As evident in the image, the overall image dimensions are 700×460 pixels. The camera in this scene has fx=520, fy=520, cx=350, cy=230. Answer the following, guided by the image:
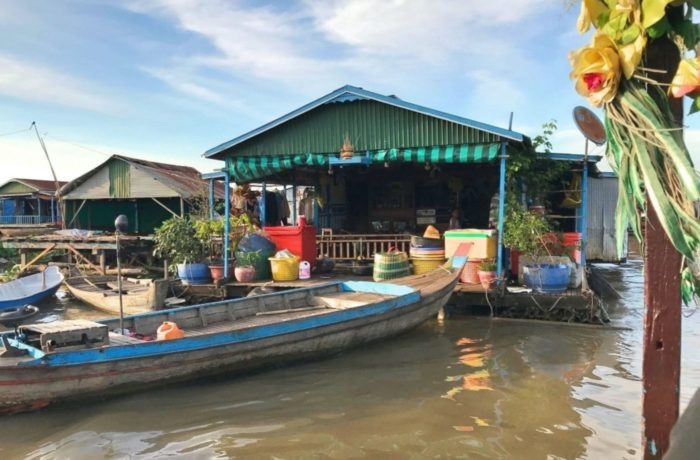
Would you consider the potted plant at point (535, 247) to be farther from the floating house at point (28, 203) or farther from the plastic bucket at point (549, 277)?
the floating house at point (28, 203)

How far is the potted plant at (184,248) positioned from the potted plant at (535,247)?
704 centimetres

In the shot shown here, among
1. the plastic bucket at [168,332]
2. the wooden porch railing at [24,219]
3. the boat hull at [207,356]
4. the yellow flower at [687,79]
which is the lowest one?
the boat hull at [207,356]

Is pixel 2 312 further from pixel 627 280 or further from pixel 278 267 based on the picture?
pixel 627 280

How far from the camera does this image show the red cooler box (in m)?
12.5

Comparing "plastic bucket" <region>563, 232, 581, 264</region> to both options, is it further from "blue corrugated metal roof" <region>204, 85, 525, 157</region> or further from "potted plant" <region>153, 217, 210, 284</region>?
"potted plant" <region>153, 217, 210, 284</region>

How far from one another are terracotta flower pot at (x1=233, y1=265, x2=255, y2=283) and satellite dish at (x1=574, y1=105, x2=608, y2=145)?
7.46 m

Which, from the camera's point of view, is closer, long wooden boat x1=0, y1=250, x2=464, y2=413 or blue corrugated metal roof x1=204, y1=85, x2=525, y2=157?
long wooden boat x1=0, y1=250, x2=464, y2=413

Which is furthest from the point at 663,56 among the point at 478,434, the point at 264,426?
the point at 264,426

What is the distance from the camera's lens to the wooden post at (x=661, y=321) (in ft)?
7.13

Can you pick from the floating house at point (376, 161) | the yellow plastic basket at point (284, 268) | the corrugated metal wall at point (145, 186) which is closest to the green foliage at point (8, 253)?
the corrugated metal wall at point (145, 186)

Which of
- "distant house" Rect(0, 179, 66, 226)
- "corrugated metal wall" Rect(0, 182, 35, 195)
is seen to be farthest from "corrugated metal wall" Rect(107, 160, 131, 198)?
"corrugated metal wall" Rect(0, 182, 35, 195)

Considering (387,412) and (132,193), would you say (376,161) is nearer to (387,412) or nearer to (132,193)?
(387,412)

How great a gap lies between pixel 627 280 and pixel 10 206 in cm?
3551

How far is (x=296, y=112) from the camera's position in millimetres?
12109
